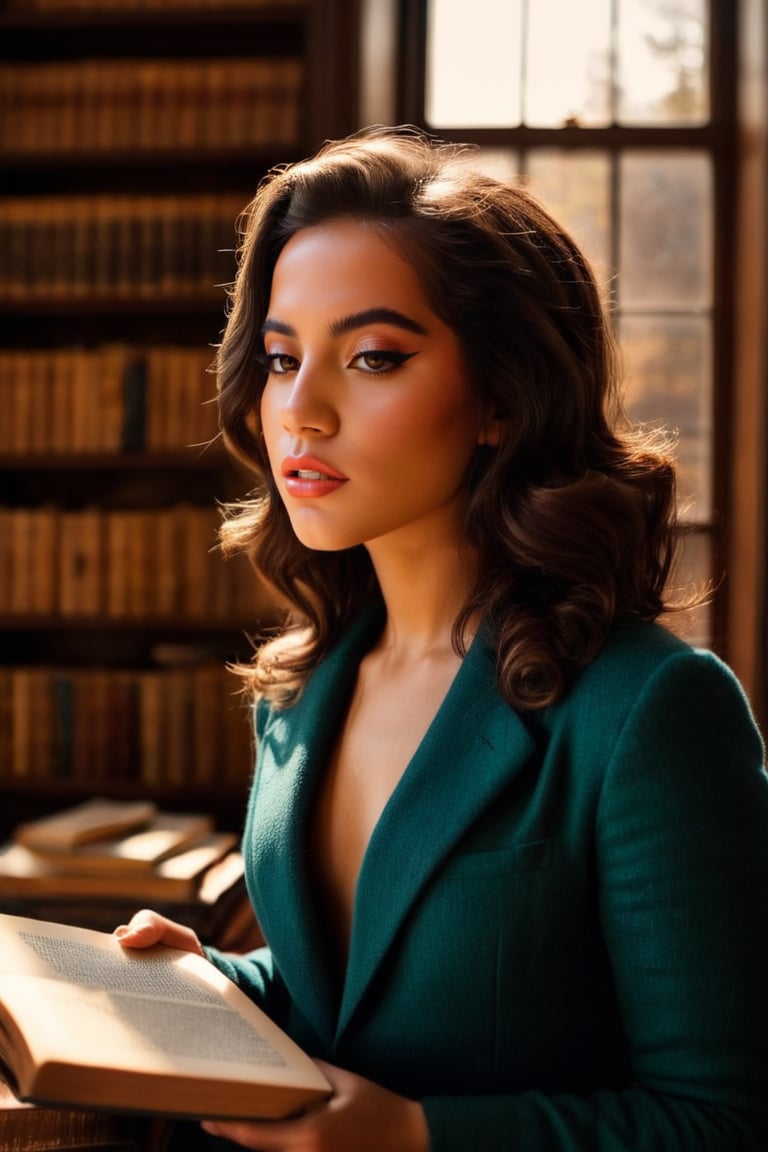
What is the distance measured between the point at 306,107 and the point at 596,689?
242cm

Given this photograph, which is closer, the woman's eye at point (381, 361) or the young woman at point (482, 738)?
the young woman at point (482, 738)

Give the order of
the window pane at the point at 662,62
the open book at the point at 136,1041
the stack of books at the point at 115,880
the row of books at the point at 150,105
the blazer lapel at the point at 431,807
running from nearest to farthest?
the open book at the point at 136,1041 < the blazer lapel at the point at 431,807 < the stack of books at the point at 115,880 < the row of books at the point at 150,105 < the window pane at the point at 662,62

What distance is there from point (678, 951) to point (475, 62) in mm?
3069

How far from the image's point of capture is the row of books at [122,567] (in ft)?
10.1

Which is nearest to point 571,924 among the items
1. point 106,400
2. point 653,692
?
point 653,692

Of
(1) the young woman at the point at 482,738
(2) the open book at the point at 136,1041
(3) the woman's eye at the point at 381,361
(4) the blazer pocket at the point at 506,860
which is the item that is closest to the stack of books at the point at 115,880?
(1) the young woman at the point at 482,738

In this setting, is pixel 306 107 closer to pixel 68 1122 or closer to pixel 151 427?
pixel 151 427

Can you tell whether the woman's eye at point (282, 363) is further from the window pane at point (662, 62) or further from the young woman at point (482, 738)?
the window pane at point (662, 62)

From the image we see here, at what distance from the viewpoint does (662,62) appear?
10.9ft

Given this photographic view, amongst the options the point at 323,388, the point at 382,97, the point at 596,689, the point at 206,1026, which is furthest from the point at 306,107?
the point at 206,1026

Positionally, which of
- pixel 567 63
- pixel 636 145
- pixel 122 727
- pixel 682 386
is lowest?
pixel 122 727

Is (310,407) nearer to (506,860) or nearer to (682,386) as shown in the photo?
(506,860)

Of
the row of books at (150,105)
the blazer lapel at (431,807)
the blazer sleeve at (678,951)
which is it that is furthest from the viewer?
the row of books at (150,105)

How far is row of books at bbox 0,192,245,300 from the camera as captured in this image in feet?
9.95
